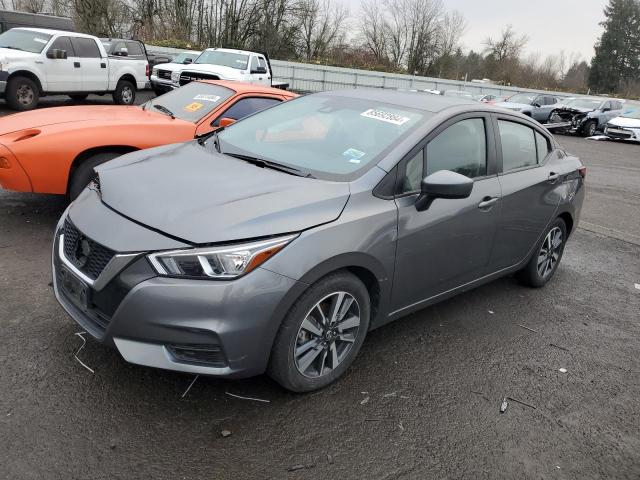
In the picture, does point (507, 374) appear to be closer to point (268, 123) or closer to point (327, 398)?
point (327, 398)

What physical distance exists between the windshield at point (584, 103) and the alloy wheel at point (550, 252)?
20.5 meters

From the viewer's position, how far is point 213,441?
2.61 m

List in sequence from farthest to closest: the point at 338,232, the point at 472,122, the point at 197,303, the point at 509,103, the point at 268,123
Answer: the point at 509,103 → the point at 268,123 → the point at 472,122 → the point at 338,232 → the point at 197,303

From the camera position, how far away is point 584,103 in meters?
23.7

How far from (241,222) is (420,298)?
143cm

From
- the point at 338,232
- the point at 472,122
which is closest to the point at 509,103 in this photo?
the point at 472,122

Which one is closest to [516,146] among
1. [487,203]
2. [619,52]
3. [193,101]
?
[487,203]

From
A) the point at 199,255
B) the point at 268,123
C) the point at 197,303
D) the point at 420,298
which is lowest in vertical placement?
the point at 420,298

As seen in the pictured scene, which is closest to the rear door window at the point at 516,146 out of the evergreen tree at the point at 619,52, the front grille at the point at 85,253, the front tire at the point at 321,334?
the front tire at the point at 321,334

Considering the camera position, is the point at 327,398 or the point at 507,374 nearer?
the point at 327,398

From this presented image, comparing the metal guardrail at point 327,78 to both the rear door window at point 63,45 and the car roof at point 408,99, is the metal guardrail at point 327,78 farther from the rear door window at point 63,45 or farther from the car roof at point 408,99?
the car roof at point 408,99

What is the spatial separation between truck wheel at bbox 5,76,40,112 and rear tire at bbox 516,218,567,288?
1168 centimetres

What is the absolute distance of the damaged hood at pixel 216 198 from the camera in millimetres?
2651

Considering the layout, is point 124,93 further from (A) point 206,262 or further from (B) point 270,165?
(A) point 206,262
